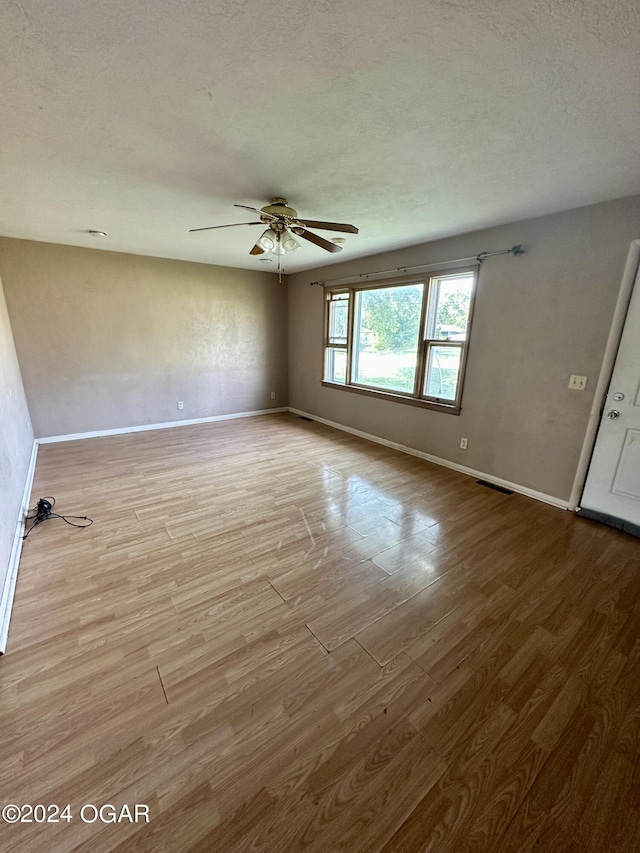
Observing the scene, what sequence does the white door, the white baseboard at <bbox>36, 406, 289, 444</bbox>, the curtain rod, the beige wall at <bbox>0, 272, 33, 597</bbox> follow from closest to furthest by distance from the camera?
the beige wall at <bbox>0, 272, 33, 597</bbox>
the white door
the curtain rod
the white baseboard at <bbox>36, 406, 289, 444</bbox>

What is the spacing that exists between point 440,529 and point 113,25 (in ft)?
10.2

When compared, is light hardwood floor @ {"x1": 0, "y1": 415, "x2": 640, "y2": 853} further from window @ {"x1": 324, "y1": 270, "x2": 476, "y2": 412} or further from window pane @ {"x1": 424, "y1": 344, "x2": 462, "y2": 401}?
window @ {"x1": 324, "y1": 270, "x2": 476, "y2": 412}

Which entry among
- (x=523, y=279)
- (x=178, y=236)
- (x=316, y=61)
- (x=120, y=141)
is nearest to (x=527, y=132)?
(x=316, y=61)

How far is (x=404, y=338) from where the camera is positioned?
13.6ft

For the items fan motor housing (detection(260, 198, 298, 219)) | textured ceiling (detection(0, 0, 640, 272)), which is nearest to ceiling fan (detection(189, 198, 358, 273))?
fan motor housing (detection(260, 198, 298, 219))

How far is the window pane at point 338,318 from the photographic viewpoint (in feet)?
16.2

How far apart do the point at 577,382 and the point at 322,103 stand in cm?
269

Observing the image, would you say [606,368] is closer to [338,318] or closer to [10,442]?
[338,318]

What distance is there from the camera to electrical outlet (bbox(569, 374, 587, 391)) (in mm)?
2727

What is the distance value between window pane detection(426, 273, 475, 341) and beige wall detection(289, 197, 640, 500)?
180 mm

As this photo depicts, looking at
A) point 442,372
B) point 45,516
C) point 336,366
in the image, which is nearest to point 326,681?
point 45,516

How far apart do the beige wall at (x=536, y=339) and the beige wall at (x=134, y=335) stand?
278 cm

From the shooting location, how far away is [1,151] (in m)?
1.88

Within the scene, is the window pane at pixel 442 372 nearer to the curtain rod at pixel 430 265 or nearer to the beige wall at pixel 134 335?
the curtain rod at pixel 430 265
